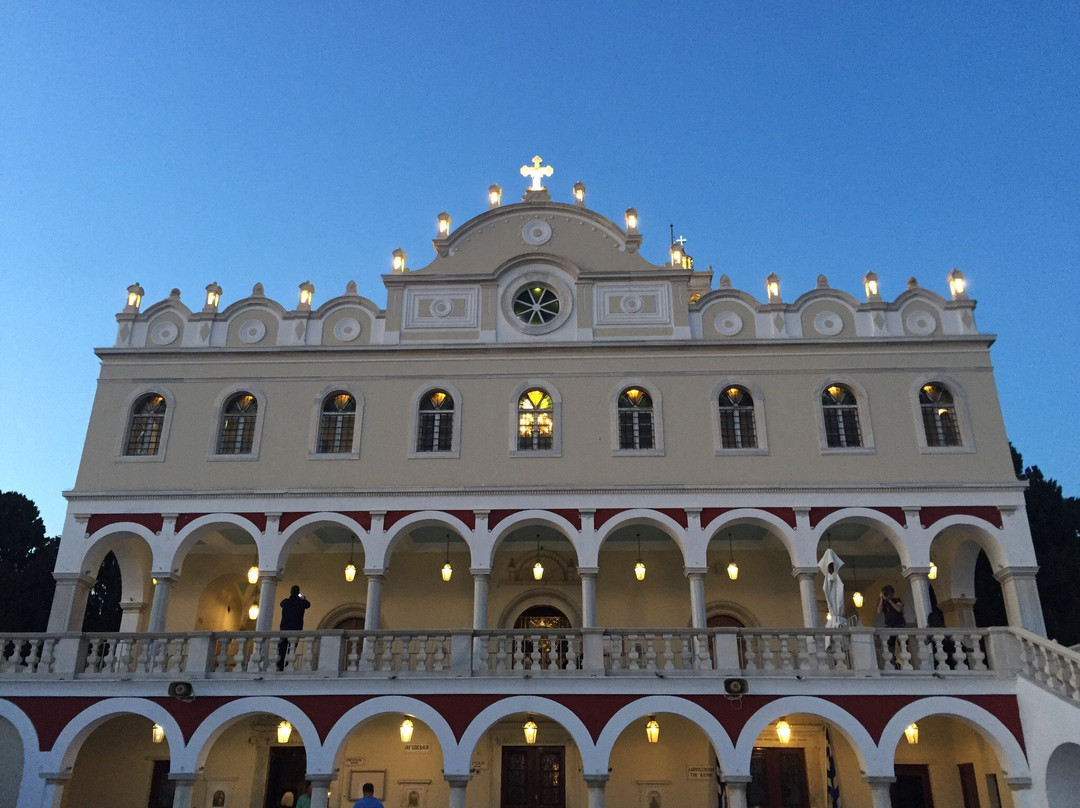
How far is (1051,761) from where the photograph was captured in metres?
14.8

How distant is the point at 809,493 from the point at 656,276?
5745 mm

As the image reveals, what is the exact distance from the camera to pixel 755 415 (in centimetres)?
1859

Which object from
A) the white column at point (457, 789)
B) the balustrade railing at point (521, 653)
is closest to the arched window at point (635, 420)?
the balustrade railing at point (521, 653)

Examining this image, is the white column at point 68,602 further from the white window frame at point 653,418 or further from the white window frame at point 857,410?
the white window frame at point 857,410

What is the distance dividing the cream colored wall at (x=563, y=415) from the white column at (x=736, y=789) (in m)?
5.50

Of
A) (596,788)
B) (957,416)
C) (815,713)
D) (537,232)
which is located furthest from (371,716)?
(957,416)

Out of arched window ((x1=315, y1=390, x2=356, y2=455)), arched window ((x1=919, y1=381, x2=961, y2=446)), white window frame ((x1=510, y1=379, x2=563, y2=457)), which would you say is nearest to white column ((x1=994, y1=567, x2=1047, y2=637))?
arched window ((x1=919, y1=381, x2=961, y2=446))

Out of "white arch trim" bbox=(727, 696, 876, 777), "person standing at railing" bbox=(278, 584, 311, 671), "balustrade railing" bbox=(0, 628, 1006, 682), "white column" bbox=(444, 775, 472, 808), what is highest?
"person standing at railing" bbox=(278, 584, 311, 671)

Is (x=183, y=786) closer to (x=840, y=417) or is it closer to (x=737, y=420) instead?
(x=737, y=420)

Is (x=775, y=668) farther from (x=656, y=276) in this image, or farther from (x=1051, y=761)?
(x=656, y=276)

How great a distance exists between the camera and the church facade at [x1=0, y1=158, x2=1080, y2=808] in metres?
16.0

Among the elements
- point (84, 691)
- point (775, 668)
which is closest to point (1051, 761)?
point (775, 668)

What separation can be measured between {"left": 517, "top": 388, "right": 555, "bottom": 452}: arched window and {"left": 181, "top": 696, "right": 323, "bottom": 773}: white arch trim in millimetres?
6585

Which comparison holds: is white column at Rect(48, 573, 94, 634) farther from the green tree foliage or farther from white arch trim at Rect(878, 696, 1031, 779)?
white arch trim at Rect(878, 696, 1031, 779)
